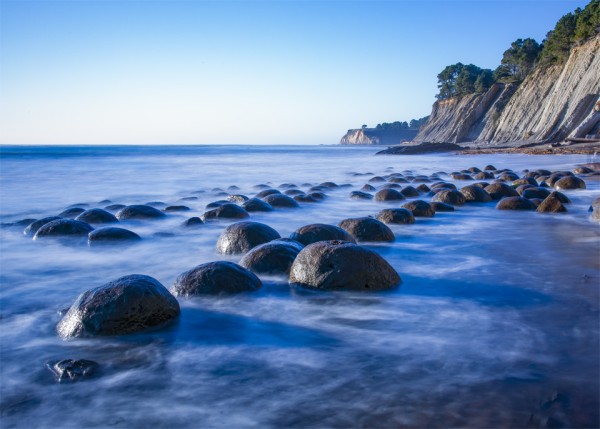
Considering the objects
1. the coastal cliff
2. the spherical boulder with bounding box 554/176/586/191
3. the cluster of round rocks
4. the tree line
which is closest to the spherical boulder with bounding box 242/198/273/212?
the cluster of round rocks

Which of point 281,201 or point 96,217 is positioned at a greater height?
point 281,201

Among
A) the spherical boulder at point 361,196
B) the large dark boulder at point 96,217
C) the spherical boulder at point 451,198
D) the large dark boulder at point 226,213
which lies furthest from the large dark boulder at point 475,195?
the large dark boulder at point 96,217

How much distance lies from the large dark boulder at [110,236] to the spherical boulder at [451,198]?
4.66m

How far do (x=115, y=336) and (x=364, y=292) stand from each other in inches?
65.2

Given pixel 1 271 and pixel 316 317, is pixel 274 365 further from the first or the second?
pixel 1 271

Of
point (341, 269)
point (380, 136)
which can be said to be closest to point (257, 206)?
point (341, 269)

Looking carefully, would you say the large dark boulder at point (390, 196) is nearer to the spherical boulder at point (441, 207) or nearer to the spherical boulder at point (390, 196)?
the spherical boulder at point (390, 196)

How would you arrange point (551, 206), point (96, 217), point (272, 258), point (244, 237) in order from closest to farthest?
point (272, 258) → point (244, 237) → point (551, 206) → point (96, 217)

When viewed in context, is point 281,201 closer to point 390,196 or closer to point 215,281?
point 390,196

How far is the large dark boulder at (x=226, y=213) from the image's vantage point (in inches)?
291

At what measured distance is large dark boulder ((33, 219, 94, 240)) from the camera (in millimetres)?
6176

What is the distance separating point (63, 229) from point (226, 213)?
216 cm

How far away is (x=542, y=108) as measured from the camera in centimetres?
3294

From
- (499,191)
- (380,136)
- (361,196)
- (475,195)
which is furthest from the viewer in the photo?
(380,136)
